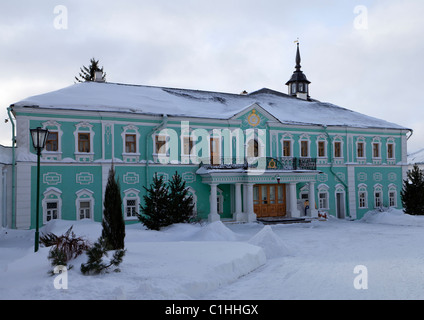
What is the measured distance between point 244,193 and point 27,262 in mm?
15633

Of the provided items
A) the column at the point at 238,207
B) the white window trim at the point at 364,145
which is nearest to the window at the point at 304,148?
the white window trim at the point at 364,145

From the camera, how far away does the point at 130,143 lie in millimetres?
21406

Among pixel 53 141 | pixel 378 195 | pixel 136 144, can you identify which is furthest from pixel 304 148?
pixel 53 141

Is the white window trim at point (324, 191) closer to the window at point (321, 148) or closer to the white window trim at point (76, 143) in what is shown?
the window at point (321, 148)

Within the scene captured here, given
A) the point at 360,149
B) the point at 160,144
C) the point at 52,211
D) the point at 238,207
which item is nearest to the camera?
the point at 52,211

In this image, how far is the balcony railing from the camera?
2270 centimetres

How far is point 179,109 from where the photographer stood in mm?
22734

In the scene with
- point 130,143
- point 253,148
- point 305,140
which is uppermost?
point 305,140

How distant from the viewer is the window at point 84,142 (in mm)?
20312

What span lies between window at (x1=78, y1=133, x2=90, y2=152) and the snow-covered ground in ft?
21.0

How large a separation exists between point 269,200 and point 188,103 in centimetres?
783

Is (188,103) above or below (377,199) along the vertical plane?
above

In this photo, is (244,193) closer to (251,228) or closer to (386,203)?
(251,228)

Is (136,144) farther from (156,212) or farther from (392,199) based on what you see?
(392,199)
